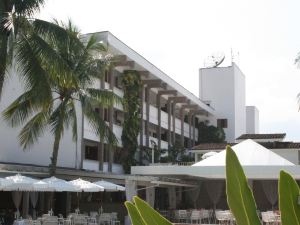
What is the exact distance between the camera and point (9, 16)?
16.5 m

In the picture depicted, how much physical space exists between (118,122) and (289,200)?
38.4 meters

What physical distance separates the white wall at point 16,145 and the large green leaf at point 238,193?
841 inches

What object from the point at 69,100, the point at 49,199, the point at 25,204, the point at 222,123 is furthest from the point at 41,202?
the point at 222,123

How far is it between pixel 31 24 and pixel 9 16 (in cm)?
101

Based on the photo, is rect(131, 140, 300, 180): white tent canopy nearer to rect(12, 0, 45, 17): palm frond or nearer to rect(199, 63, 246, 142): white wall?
rect(12, 0, 45, 17): palm frond

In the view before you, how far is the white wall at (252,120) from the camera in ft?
251

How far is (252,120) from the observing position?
77875mm

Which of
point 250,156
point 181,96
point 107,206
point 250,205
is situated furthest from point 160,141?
point 250,205

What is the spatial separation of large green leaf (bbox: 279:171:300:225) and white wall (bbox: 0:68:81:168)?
21505 millimetres

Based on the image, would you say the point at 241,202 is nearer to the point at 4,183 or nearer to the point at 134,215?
the point at 134,215

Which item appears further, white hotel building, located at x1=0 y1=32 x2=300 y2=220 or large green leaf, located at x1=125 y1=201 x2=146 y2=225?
white hotel building, located at x1=0 y1=32 x2=300 y2=220

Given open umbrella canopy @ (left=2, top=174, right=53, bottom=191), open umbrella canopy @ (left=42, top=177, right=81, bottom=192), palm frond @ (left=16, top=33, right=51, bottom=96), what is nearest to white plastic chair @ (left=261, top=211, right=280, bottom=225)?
open umbrella canopy @ (left=42, top=177, right=81, bottom=192)

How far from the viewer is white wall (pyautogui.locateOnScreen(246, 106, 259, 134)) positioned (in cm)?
7650

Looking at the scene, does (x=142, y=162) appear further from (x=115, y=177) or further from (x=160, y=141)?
(x=115, y=177)
